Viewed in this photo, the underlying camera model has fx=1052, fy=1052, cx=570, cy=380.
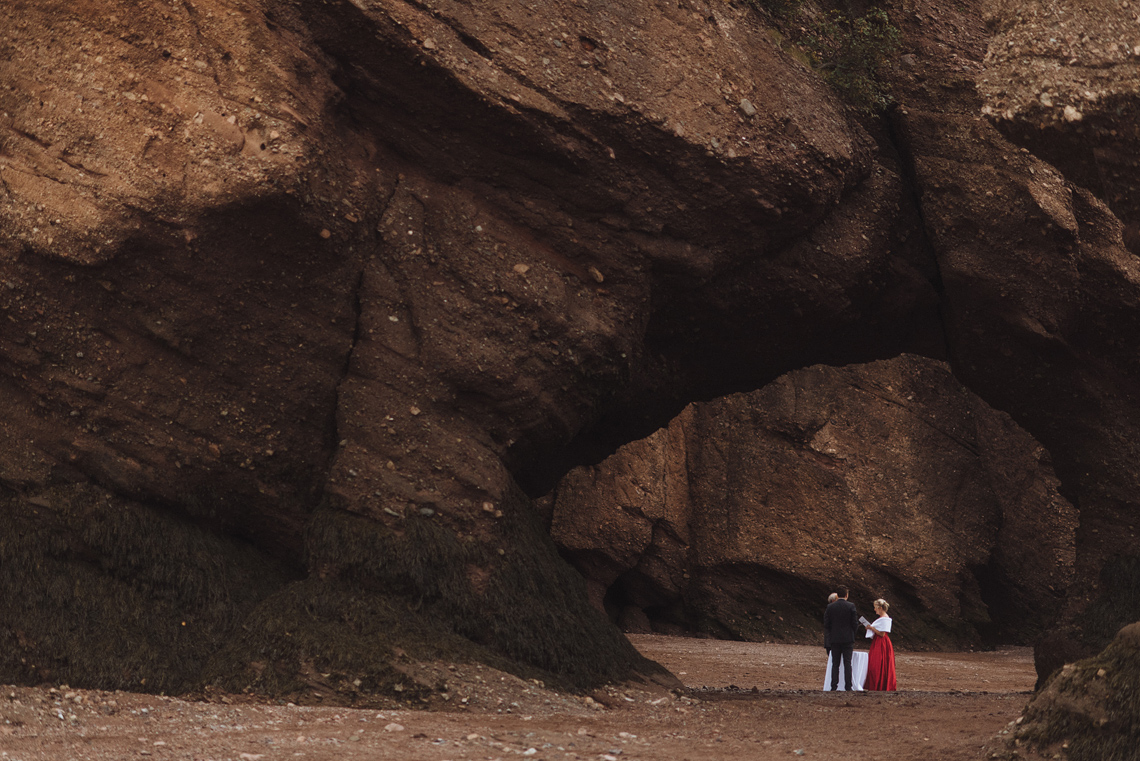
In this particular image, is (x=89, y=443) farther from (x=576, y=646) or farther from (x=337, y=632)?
(x=576, y=646)

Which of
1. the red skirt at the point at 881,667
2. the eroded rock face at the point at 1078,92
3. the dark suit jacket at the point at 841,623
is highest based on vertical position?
the eroded rock face at the point at 1078,92

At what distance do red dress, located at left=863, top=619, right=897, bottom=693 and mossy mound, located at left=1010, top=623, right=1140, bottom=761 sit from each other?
22.9 ft

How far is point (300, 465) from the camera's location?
8852 mm

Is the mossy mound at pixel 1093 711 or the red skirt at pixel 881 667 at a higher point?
the mossy mound at pixel 1093 711

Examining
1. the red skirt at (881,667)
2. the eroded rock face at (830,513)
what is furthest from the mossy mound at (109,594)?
the eroded rock face at (830,513)

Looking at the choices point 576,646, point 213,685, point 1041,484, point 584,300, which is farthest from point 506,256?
point 1041,484

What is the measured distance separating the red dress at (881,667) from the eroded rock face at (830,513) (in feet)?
22.7

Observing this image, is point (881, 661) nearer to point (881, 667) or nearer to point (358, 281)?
point (881, 667)

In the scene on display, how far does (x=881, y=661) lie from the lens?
475 inches

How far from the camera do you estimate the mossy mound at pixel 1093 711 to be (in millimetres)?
4766

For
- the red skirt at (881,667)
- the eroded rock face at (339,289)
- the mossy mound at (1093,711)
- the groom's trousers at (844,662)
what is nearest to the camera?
the mossy mound at (1093,711)

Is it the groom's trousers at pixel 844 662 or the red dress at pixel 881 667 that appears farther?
the groom's trousers at pixel 844 662

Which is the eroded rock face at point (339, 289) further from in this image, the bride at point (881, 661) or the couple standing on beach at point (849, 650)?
the bride at point (881, 661)

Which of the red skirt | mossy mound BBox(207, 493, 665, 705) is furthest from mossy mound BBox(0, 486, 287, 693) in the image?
the red skirt
